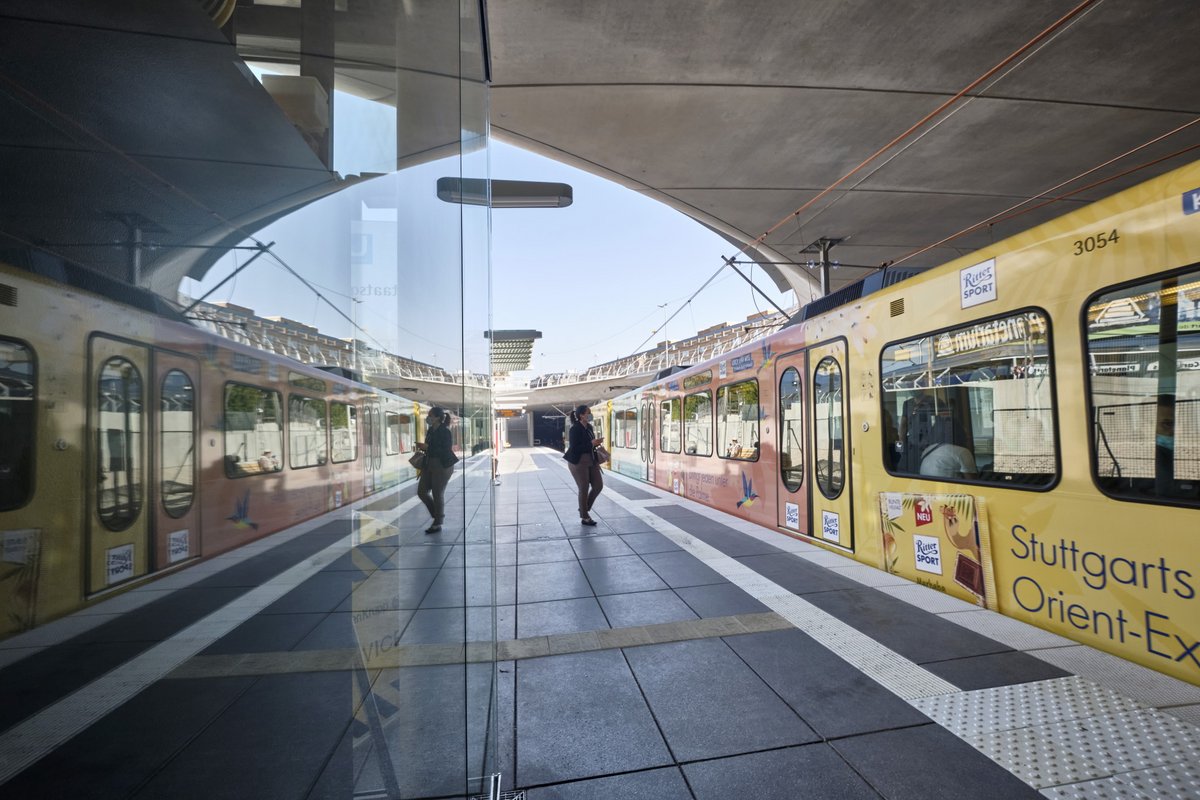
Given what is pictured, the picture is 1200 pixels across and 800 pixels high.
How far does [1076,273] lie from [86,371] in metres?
4.76

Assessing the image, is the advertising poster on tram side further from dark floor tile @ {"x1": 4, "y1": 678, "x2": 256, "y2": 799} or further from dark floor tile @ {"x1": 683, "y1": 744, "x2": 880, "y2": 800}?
dark floor tile @ {"x1": 4, "y1": 678, "x2": 256, "y2": 799}

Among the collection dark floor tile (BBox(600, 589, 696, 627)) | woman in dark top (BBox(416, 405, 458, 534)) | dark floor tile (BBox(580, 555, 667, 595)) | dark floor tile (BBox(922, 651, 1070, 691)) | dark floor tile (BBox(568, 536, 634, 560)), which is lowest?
dark floor tile (BBox(568, 536, 634, 560))

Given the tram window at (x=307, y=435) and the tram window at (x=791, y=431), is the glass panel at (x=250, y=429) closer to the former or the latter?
the tram window at (x=307, y=435)

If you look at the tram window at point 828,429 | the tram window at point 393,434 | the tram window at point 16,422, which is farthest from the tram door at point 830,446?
the tram window at point 16,422

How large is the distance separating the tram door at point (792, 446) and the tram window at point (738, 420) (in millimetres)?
773

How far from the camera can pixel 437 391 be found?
6.10 feet

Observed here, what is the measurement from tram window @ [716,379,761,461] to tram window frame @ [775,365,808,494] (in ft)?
2.42

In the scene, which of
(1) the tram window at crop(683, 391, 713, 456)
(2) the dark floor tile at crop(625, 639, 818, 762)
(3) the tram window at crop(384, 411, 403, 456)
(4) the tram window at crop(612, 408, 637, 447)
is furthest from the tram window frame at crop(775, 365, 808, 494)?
(4) the tram window at crop(612, 408, 637, 447)

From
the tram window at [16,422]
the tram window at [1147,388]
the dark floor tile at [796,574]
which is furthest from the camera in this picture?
the dark floor tile at [796,574]

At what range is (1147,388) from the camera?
314 cm

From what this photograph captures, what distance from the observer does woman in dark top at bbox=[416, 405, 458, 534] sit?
61.6 inches

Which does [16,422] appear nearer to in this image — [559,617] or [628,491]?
[559,617]

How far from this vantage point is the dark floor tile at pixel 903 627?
350cm

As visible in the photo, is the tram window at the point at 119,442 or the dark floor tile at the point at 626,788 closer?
the tram window at the point at 119,442
